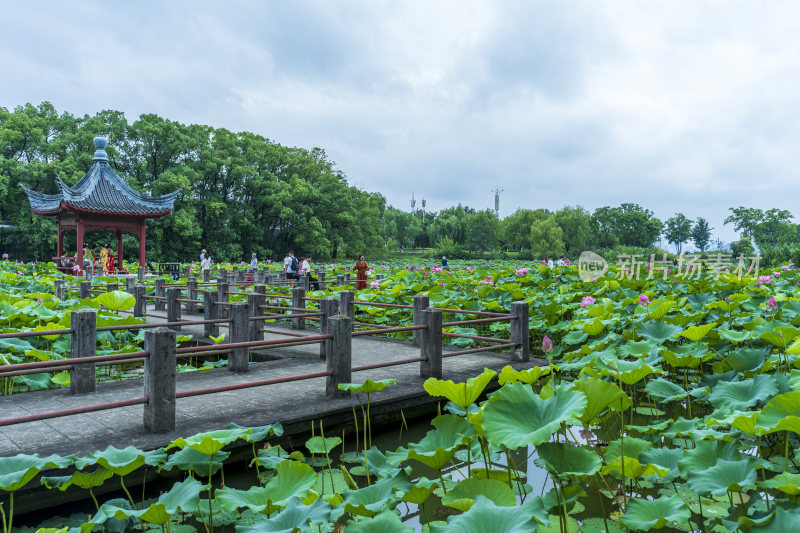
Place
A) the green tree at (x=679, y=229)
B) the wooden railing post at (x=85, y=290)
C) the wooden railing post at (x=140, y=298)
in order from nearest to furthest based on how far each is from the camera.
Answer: the wooden railing post at (x=140, y=298)
the wooden railing post at (x=85, y=290)
the green tree at (x=679, y=229)

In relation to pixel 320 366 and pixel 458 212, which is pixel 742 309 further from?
pixel 458 212

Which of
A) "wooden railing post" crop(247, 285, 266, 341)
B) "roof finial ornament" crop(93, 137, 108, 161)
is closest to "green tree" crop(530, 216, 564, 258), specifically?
"roof finial ornament" crop(93, 137, 108, 161)

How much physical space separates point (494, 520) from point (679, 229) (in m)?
85.7

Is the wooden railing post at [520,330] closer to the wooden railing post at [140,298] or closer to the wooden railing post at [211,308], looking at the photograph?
the wooden railing post at [211,308]

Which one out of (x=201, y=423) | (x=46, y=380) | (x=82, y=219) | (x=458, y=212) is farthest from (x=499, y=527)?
(x=458, y=212)

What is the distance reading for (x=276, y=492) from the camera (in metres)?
2.17

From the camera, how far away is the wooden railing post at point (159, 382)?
3393mm

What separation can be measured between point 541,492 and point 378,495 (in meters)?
1.65

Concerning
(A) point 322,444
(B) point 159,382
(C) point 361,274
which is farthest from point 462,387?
(C) point 361,274

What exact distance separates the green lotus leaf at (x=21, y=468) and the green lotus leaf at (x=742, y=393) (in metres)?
3.12

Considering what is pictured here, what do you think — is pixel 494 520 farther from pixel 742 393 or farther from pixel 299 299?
pixel 299 299

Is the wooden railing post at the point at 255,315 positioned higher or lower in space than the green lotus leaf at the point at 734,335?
lower

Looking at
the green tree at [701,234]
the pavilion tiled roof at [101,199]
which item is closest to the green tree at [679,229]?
the green tree at [701,234]

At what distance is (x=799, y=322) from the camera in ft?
16.1
